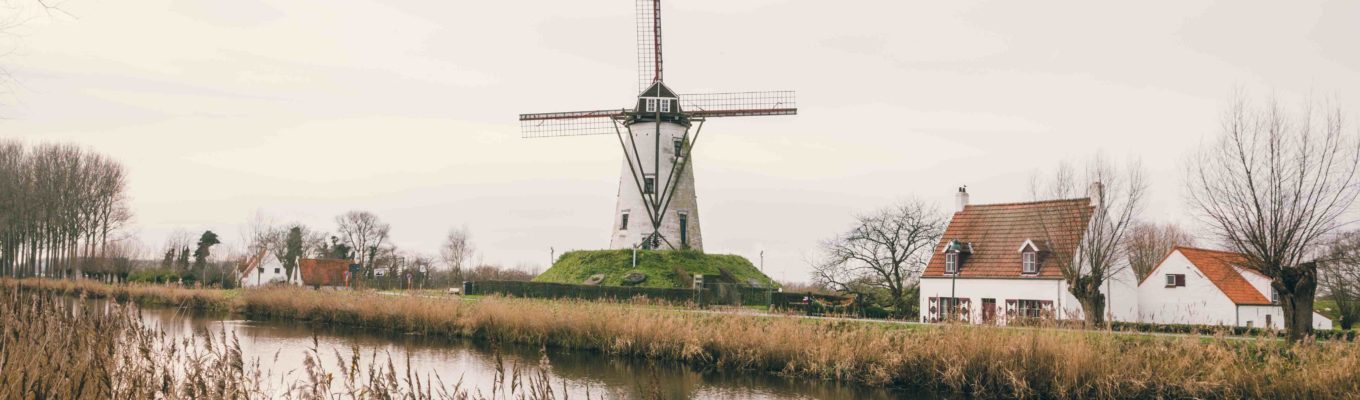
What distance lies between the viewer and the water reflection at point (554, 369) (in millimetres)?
16344

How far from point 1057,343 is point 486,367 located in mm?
11432

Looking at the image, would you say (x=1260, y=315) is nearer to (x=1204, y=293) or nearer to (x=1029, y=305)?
(x=1204, y=293)

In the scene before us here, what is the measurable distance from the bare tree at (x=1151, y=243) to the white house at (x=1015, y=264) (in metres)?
10.4

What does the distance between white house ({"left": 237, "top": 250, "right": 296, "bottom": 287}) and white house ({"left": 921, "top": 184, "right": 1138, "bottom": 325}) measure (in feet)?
203

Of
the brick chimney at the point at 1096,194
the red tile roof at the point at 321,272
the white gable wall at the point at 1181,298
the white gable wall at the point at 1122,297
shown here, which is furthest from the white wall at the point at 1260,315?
the red tile roof at the point at 321,272

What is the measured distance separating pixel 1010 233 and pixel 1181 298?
20.0 feet

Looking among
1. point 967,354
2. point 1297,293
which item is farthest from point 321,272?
point 1297,293

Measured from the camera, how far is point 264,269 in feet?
273

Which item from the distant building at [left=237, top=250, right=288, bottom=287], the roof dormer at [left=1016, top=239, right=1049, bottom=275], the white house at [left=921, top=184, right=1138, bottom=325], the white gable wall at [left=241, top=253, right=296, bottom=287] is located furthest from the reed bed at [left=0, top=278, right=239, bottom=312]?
the white gable wall at [left=241, top=253, right=296, bottom=287]

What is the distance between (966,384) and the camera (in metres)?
16.4

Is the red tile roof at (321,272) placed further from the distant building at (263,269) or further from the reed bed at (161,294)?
the reed bed at (161,294)

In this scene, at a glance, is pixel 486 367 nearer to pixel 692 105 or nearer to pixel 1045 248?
pixel 1045 248

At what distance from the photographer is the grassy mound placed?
41.6m

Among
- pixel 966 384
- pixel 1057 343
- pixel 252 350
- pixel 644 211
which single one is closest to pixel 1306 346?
pixel 1057 343
